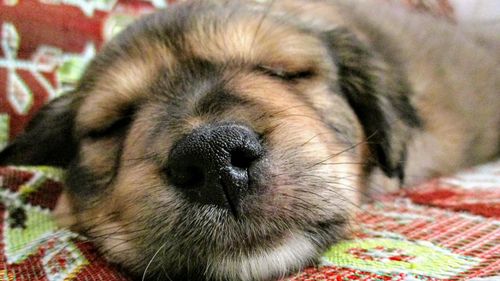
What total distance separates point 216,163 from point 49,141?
3.55 ft

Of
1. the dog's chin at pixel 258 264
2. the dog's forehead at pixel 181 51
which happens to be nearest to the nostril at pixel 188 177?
the dog's chin at pixel 258 264

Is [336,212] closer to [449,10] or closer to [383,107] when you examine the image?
[383,107]

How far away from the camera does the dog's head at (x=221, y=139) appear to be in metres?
1.17

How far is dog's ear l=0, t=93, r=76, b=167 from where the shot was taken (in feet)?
6.49

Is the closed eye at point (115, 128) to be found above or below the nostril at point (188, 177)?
above

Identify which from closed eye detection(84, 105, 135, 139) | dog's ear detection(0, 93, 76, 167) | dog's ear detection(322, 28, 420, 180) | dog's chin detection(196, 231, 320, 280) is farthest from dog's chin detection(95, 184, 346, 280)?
dog's ear detection(0, 93, 76, 167)

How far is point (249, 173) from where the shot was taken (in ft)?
3.73

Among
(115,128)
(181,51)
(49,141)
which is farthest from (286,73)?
(49,141)

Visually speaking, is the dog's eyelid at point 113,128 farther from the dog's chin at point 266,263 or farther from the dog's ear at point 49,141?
the dog's chin at point 266,263

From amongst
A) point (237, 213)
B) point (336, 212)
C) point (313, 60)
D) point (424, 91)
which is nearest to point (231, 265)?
point (237, 213)

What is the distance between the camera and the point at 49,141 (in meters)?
2.00

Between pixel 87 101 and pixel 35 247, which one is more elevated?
pixel 87 101

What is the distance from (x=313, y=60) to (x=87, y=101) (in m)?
0.71

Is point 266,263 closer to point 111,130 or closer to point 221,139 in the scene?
point 221,139
